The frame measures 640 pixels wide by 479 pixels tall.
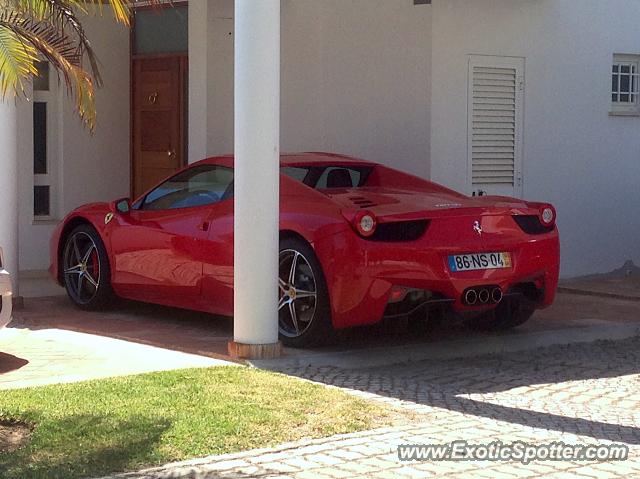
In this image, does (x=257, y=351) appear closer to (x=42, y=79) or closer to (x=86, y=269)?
(x=86, y=269)

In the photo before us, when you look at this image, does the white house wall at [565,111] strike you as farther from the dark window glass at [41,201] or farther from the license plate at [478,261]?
the dark window glass at [41,201]

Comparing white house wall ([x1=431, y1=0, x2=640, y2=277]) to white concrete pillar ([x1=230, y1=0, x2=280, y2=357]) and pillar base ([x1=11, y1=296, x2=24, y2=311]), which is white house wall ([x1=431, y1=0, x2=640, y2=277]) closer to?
pillar base ([x1=11, y1=296, x2=24, y2=311])

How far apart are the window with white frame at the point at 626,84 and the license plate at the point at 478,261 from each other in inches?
242

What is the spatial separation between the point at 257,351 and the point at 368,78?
5.02 meters

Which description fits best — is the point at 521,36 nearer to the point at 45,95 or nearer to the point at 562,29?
the point at 562,29

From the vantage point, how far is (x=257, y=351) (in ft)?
27.9

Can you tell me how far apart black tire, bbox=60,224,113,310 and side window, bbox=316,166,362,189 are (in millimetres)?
2157

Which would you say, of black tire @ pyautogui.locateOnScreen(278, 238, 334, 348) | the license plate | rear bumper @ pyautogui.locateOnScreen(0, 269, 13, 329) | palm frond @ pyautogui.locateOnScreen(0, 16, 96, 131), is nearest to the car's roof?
black tire @ pyautogui.locateOnScreen(278, 238, 334, 348)

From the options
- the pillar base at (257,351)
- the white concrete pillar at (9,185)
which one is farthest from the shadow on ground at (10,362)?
the white concrete pillar at (9,185)

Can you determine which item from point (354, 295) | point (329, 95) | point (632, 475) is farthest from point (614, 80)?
point (632, 475)

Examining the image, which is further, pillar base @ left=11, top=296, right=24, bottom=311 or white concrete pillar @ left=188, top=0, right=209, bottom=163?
white concrete pillar @ left=188, top=0, right=209, bottom=163

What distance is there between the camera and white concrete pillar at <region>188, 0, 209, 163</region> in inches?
539

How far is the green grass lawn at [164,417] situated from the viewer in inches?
234

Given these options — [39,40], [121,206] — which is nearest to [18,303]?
[121,206]
